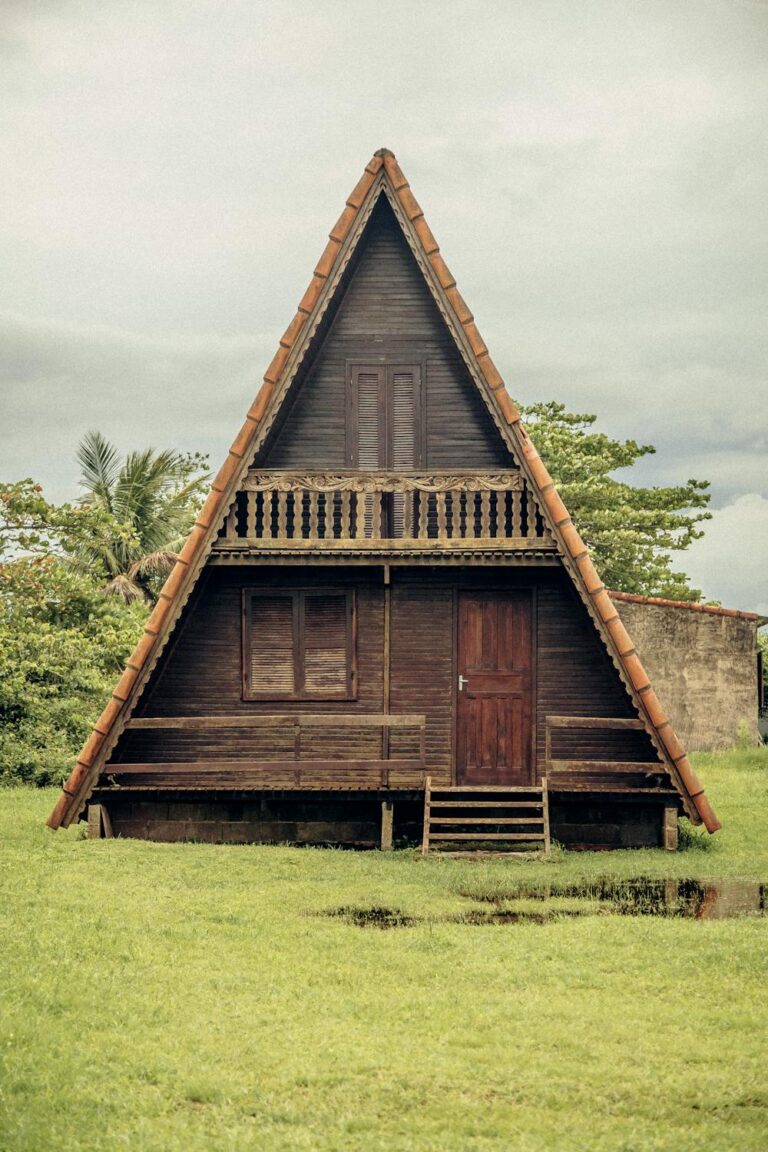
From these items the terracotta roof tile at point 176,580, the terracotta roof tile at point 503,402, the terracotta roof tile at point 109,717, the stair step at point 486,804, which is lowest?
the stair step at point 486,804

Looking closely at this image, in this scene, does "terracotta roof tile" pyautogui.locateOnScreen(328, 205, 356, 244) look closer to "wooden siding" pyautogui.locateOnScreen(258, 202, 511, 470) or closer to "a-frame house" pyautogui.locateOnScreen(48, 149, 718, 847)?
"a-frame house" pyautogui.locateOnScreen(48, 149, 718, 847)

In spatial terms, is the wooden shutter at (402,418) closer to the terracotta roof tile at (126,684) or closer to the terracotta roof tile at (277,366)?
the terracotta roof tile at (277,366)

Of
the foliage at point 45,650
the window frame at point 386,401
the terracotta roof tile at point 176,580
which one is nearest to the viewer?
the terracotta roof tile at point 176,580

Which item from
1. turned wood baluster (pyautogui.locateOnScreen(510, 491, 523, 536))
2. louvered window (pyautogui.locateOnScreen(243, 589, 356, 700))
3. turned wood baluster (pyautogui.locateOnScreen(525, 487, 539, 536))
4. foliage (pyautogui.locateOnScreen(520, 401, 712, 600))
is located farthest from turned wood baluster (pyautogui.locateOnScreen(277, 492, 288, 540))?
foliage (pyautogui.locateOnScreen(520, 401, 712, 600))

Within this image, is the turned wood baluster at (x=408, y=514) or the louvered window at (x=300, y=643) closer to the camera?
the turned wood baluster at (x=408, y=514)

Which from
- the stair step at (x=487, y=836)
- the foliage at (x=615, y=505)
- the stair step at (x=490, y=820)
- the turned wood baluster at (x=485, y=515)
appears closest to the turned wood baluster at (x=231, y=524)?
the turned wood baluster at (x=485, y=515)

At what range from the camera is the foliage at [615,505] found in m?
43.9

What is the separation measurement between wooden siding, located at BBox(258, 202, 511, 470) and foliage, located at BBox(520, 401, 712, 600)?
2398 centimetres

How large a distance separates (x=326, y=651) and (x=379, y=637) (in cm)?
77

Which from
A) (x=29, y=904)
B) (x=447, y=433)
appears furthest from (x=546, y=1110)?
(x=447, y=433)

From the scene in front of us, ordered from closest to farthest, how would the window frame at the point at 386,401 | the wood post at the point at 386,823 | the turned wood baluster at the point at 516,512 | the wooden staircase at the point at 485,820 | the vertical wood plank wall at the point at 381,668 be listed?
the wooden staircase at the point at 485,820
the turned wood baluster at the point at 516,512
the wood post at the point at 386,823
the vertical wood plank wall at the point at 381,668
the window frame at the point at 386,401

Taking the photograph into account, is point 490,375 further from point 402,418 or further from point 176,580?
point 176,580

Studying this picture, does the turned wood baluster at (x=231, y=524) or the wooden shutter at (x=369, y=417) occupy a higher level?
the wooden shutter at (x=369, y=417)

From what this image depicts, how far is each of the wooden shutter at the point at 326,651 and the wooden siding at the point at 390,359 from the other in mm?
2128
